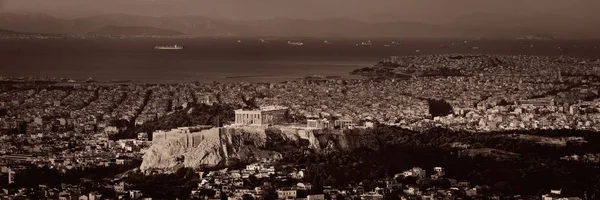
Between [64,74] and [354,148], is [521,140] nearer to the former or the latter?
[354,148]

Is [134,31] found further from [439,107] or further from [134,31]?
[439,107]

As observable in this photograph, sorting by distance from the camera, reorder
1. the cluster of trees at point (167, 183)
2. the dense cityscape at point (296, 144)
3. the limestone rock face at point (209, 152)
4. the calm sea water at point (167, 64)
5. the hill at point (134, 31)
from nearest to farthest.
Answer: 1. the cluster of trees at point (167, 183)
2. the dense cityscape at point (296, 144)
3. the limestone rock face at point (209, 152)
4. the calm sea water at point (167, 64)
5. the hill at point (134, 31)

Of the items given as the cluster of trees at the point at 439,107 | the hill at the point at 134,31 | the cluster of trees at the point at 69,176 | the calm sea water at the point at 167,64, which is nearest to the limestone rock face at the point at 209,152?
the cluster of trees at the point at 69,176

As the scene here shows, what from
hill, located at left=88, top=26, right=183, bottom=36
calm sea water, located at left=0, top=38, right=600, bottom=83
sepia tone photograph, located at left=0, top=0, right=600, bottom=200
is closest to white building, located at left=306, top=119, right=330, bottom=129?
sepia tone photograph, located at left=0, top=0, right=600, bottom=200

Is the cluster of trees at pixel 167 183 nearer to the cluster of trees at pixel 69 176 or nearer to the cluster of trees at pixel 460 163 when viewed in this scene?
the cluster of trees at pixel 69 176

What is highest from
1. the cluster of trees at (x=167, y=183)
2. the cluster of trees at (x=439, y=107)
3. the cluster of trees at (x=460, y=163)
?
the cluster of trees at (x=460, y=163)

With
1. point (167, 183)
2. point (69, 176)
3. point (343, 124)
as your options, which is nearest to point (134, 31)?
point (343, 124)

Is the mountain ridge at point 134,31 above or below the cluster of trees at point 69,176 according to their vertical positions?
below

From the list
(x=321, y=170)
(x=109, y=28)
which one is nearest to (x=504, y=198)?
(x=321, y=170)
